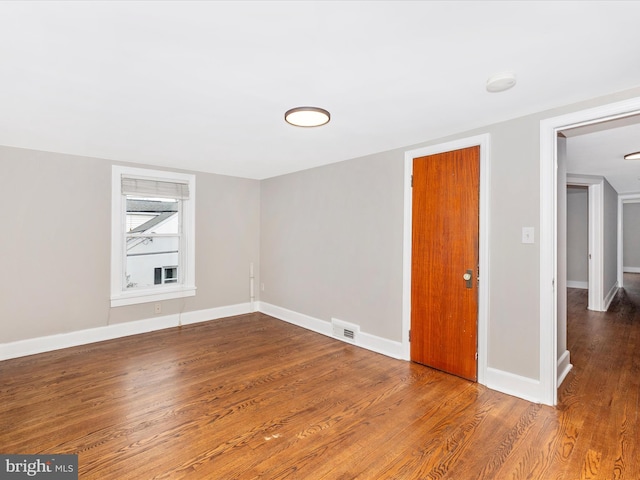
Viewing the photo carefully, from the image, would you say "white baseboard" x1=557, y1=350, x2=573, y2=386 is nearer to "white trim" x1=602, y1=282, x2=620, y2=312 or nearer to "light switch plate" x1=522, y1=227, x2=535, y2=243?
"light switch plate" x1=522, y1=227, x2=535, y2=243

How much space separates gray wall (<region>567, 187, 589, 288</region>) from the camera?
7770 millimetres

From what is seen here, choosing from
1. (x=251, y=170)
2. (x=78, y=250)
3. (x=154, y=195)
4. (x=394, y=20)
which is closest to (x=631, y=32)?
(x=394, y=20)

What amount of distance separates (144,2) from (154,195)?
11.4 feet

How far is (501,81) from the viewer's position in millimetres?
1997

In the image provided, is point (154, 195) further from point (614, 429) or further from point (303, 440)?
point (614, 429)

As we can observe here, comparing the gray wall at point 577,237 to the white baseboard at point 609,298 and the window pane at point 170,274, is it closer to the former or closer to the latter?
the white baseboard at point 609,298

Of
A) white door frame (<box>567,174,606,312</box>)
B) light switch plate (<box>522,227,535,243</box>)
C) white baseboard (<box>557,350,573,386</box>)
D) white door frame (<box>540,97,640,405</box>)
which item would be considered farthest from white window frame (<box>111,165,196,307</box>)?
white door frame (<box>567,174,606,312</box>)

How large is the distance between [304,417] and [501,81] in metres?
2.60

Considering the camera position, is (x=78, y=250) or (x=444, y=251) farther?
(x=78, y=250)

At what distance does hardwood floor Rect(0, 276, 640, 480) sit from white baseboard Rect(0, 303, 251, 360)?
0.18 metres

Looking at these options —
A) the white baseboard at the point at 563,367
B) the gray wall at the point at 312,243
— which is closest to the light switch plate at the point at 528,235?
the gray wall at the point at 312,243

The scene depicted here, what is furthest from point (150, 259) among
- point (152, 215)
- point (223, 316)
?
point (223, 316)

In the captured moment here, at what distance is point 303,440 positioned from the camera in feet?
6.84

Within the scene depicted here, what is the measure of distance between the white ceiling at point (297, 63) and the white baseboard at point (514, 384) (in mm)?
2126
